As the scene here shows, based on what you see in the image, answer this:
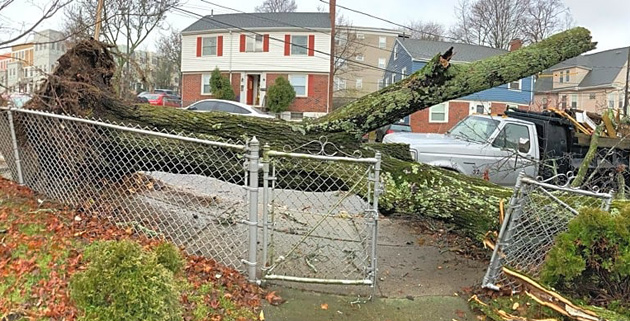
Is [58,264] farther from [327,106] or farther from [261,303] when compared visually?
[327,106]

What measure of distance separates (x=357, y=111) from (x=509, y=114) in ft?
16.8

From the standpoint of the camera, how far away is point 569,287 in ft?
9.46

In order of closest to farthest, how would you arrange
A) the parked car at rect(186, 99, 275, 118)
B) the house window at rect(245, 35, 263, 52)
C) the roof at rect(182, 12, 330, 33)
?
the parked car at rect(186, 99, 275, 118) → the roof at rect(182, 12, 330, 33) → the house window at rect(245, 35, 263, 52)

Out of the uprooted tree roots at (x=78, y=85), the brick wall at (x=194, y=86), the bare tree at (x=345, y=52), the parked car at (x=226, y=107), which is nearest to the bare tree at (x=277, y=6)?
the bare tree at (x=345, y=52)

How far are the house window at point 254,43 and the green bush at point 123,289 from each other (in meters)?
26.1

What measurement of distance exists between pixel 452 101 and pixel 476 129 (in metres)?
20.0

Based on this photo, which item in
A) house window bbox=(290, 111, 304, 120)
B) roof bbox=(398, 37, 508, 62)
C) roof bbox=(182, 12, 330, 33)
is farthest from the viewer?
roof bbox=(398, 37, 508, 62)

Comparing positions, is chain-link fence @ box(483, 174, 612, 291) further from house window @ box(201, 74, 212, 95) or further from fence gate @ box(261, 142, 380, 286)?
house window @ box(201, 74, 212, 95)

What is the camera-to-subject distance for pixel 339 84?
3925cm

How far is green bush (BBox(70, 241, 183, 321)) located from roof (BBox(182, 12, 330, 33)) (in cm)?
2562

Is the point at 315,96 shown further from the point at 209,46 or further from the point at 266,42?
the point at 209,46

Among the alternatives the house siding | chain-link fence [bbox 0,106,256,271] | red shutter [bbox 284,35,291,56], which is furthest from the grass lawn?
red shutter [bbox 284,35,291,56]

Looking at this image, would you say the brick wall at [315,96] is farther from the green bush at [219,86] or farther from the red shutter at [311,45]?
the green bush at [219,86]

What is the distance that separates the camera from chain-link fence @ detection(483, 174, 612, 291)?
3352 mm
